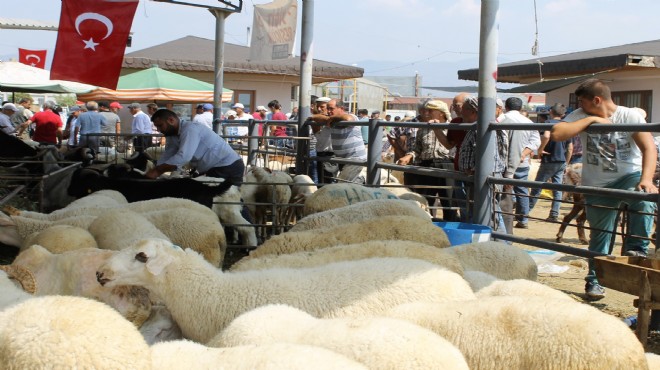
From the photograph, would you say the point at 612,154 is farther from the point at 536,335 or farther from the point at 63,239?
the point at 63,239

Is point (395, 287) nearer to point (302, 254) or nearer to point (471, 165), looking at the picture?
point (302, 254)

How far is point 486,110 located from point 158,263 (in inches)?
143

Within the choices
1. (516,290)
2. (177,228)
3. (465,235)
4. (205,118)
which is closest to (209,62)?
(205,118)

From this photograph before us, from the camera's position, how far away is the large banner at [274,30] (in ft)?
35.4

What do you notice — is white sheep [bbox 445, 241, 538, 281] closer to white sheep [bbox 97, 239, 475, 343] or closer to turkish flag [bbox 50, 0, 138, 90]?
white sheep [bbox 97, 239, 475, 343]

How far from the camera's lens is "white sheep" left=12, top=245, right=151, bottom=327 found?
3586 millimetres

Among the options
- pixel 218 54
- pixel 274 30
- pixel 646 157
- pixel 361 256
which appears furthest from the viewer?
pixel 218 54

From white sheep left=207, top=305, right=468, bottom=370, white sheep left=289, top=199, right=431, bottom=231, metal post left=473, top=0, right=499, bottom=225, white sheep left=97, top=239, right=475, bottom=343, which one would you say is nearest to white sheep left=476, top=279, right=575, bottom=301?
white sheep left=97, top=239, right=475, bottom=343

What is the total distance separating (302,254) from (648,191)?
2653mm

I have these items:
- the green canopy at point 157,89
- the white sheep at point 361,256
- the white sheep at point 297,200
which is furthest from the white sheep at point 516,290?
the green canopy at point 157,89

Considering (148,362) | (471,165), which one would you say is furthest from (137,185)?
(148,362)

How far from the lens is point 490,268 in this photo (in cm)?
453

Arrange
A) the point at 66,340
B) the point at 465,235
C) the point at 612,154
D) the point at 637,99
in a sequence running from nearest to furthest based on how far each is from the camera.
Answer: the point at 66,340 → the point at 465,235 → the point at 612,154 → the point at 637,99

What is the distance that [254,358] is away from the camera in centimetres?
215
